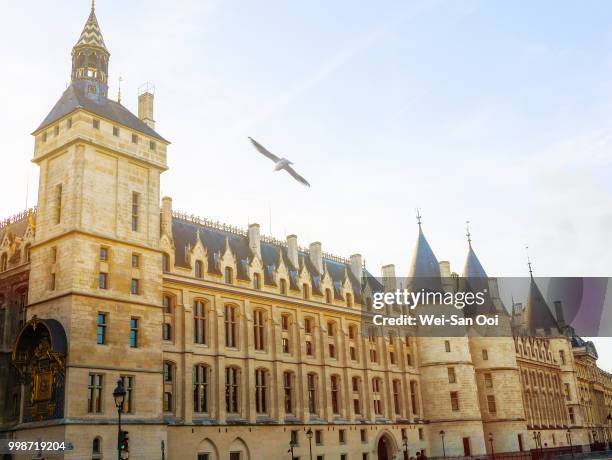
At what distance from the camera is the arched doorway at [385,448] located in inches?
2383

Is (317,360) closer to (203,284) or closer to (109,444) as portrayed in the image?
(203,284)

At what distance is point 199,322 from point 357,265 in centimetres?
2434

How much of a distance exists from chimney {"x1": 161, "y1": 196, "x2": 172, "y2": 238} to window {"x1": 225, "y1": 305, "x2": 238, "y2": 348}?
6.99 meters

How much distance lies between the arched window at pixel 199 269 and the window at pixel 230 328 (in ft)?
10.7

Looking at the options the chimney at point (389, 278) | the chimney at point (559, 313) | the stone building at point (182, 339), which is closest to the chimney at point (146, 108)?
the stone building at point (182, 339)

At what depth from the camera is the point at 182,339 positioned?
45469 mm

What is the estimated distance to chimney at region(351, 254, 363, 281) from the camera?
68000 mm

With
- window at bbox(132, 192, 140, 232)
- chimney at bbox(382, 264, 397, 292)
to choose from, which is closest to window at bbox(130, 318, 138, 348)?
window at bbox(132, 192, 140, 232)

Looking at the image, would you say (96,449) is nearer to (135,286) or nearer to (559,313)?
(135,286)

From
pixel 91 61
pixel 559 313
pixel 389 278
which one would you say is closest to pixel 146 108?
pixel 91 61

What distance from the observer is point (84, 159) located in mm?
40969

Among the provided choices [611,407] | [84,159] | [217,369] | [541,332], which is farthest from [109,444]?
[611,407]

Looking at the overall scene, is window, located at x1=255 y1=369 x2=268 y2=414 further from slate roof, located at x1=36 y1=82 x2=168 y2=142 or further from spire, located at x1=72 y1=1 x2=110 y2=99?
spire, located at x1=72 y1=1 x2=110 y2=99

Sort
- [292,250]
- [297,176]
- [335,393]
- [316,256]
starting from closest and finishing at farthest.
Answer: [297,176] < [335,393] < [292,250] < [316,256]
